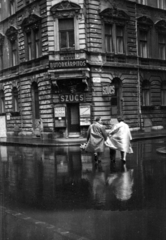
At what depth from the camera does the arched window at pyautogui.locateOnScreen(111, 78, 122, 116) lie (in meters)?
24.8

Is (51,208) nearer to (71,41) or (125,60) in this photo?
(71,41)

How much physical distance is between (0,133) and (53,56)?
290 inches

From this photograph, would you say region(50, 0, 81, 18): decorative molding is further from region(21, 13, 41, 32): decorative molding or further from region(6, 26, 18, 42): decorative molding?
region(6, 26, 18, 42): decorative molding

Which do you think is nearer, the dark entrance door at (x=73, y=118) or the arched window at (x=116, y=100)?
the dark entrance door at (x=73, y=118)

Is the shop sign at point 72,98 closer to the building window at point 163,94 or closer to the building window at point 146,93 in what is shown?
the building window at point 146,93

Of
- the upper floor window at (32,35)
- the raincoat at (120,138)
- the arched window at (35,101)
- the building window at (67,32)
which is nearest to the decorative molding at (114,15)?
the building window at (67,32)

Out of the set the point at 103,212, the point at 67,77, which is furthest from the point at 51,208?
the point at 67,77

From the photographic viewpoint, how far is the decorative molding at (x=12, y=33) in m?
27.6

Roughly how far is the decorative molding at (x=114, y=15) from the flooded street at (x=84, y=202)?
15.9 metres

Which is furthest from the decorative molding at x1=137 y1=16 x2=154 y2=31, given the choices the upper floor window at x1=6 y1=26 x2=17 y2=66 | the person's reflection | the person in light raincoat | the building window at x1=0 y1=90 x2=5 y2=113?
the person's reflection

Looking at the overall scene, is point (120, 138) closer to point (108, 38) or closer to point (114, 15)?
point (108, 38)

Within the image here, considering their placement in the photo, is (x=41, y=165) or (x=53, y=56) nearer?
(x=41, y=165)

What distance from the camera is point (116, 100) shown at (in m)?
25.1

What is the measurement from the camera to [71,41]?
22812 mm
